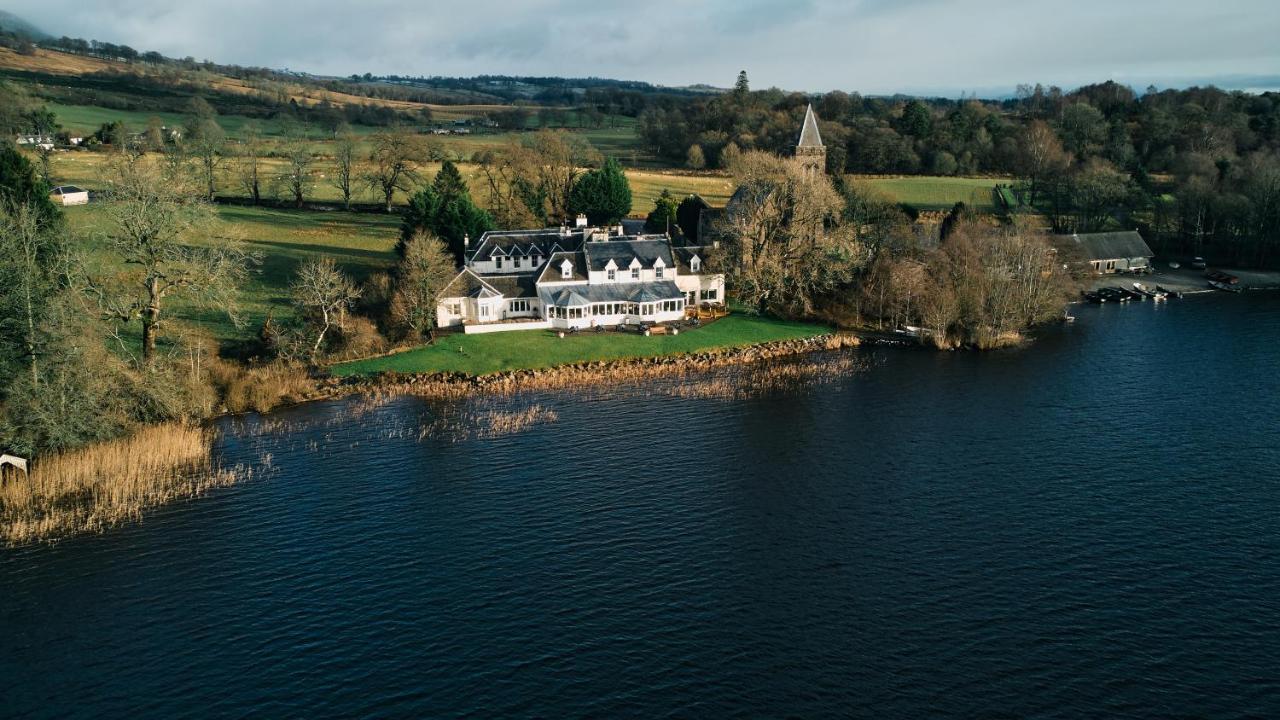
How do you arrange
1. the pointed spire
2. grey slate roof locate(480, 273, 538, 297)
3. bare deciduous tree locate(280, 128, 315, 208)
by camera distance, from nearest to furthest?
grey slate roof locate(480, 273, 538, 297), the pointed spire, bare deciduous tree locate(280, 128, 315, 208)

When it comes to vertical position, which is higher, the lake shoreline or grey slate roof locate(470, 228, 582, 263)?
grey slate roof locate(470, 228, 582, 263)

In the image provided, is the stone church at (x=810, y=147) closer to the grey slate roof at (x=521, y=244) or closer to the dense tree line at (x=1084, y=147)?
the dense tree line at (x=1084, y=147)

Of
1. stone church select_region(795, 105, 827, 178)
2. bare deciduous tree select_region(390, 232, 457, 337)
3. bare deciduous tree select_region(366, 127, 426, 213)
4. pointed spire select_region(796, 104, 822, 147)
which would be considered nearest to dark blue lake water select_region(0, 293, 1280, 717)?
bare deciduous tree select_region(390, 232, 457, 337)

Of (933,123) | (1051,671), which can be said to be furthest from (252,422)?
(933,123)

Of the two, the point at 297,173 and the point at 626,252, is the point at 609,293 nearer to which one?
the point at 626,252

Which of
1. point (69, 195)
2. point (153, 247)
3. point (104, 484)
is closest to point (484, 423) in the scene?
point (104, 484)

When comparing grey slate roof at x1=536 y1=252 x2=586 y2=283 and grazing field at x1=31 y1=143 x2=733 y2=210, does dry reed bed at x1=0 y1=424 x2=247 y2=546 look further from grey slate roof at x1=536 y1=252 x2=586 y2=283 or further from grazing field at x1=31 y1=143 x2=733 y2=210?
grazing field at x1=31 y1=143 x2=733 y2=210

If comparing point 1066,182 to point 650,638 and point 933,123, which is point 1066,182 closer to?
point 933,123
